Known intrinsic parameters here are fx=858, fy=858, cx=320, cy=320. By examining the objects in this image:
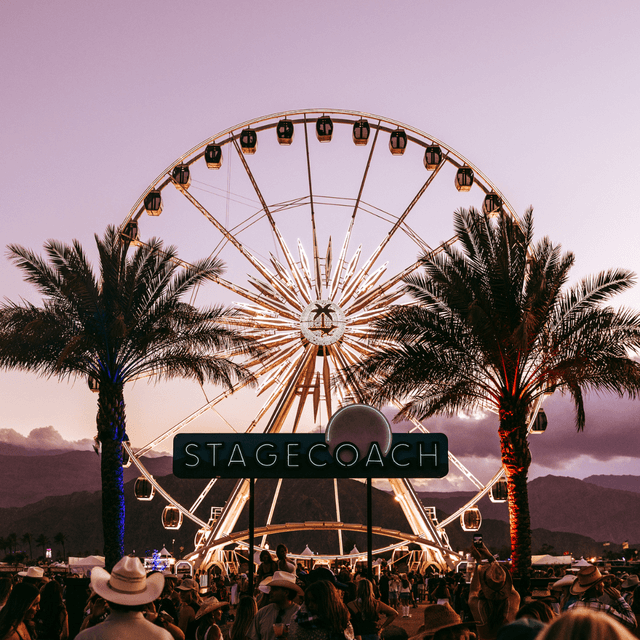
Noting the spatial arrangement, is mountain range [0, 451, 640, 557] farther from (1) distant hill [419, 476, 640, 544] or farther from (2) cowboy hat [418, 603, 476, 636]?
(2) cowboy hat [418, 603, 476, 636]

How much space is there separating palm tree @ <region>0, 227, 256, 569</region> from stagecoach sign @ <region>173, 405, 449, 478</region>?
567cm

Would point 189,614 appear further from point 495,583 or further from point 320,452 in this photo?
point 320,452

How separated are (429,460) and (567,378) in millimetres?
5420

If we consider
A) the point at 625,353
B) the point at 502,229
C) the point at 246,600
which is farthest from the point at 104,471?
the point at 246,600

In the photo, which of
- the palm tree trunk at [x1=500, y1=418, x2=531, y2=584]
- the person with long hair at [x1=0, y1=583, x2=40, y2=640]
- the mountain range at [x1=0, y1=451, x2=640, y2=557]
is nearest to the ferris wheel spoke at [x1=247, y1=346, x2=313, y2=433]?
the palm tree trunk at [x1=500, y1=418, x2=531, y2=584]

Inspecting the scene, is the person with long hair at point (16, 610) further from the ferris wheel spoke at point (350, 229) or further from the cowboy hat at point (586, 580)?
the ferris wheel spoke at point (350, 229)

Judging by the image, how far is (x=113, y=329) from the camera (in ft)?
57.5

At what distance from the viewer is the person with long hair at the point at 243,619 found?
647 cm

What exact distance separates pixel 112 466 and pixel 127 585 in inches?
541

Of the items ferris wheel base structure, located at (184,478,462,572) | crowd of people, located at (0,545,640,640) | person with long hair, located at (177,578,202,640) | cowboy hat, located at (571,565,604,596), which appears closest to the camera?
crowd of people, located at (0,545,640,640)

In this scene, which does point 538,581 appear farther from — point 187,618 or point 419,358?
point 187,618

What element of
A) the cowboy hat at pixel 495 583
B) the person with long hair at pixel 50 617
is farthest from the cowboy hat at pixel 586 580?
the person with long hair at pixel 50 617

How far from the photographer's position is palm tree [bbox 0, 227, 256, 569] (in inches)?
705

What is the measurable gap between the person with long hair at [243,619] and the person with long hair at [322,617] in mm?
1233
